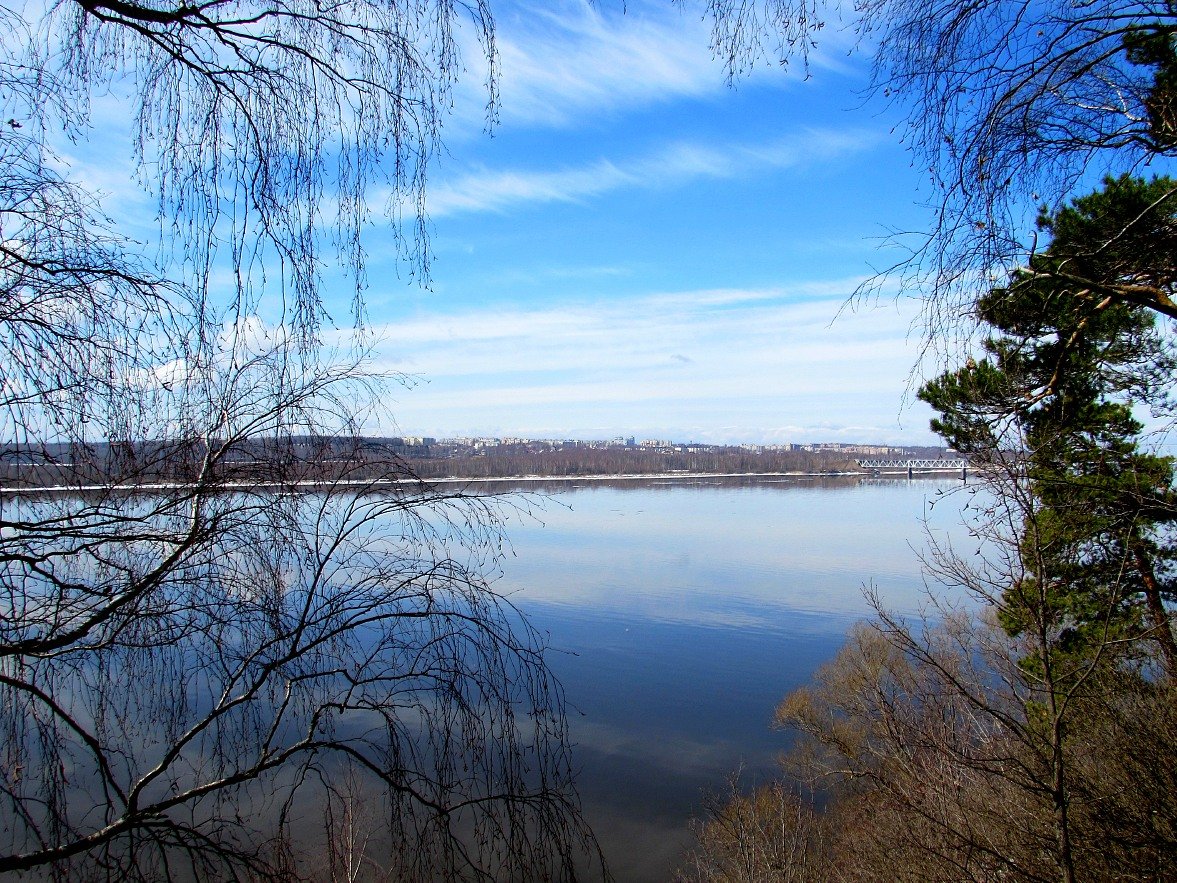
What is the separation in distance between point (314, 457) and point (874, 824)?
44.5 ft

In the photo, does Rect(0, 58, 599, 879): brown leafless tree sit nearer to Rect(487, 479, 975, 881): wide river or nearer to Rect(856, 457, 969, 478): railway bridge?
Rect(487, 479, 975, 881): wide river

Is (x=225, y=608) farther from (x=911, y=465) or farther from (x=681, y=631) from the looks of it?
(x=911, y=465)

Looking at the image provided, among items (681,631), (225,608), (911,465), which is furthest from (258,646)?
(911,465)

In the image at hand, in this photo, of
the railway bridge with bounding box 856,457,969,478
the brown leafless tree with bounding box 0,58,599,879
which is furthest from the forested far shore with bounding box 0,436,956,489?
the railway bridge with bounding box 856,457,969,478

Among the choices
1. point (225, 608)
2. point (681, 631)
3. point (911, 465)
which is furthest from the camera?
point (911, 465)

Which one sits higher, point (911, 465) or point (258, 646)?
point (258, 646)

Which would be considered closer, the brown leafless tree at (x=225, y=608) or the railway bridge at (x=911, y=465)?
the brown leafless tree at (x=225, y=608)

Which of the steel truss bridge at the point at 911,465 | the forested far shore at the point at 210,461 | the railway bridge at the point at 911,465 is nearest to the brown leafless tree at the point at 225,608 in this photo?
the forested far shore at the point at 210,461

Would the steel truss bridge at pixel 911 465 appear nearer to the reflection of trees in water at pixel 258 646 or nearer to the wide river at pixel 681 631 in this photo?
the wide river at pixel 681 631

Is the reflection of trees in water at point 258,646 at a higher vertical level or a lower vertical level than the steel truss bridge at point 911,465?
higher

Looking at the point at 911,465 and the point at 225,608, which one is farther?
the point at 911,465

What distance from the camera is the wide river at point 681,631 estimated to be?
16047 millimetres

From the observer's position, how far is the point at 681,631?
25.4 m

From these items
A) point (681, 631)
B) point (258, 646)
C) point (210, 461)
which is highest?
point (210, 461)
